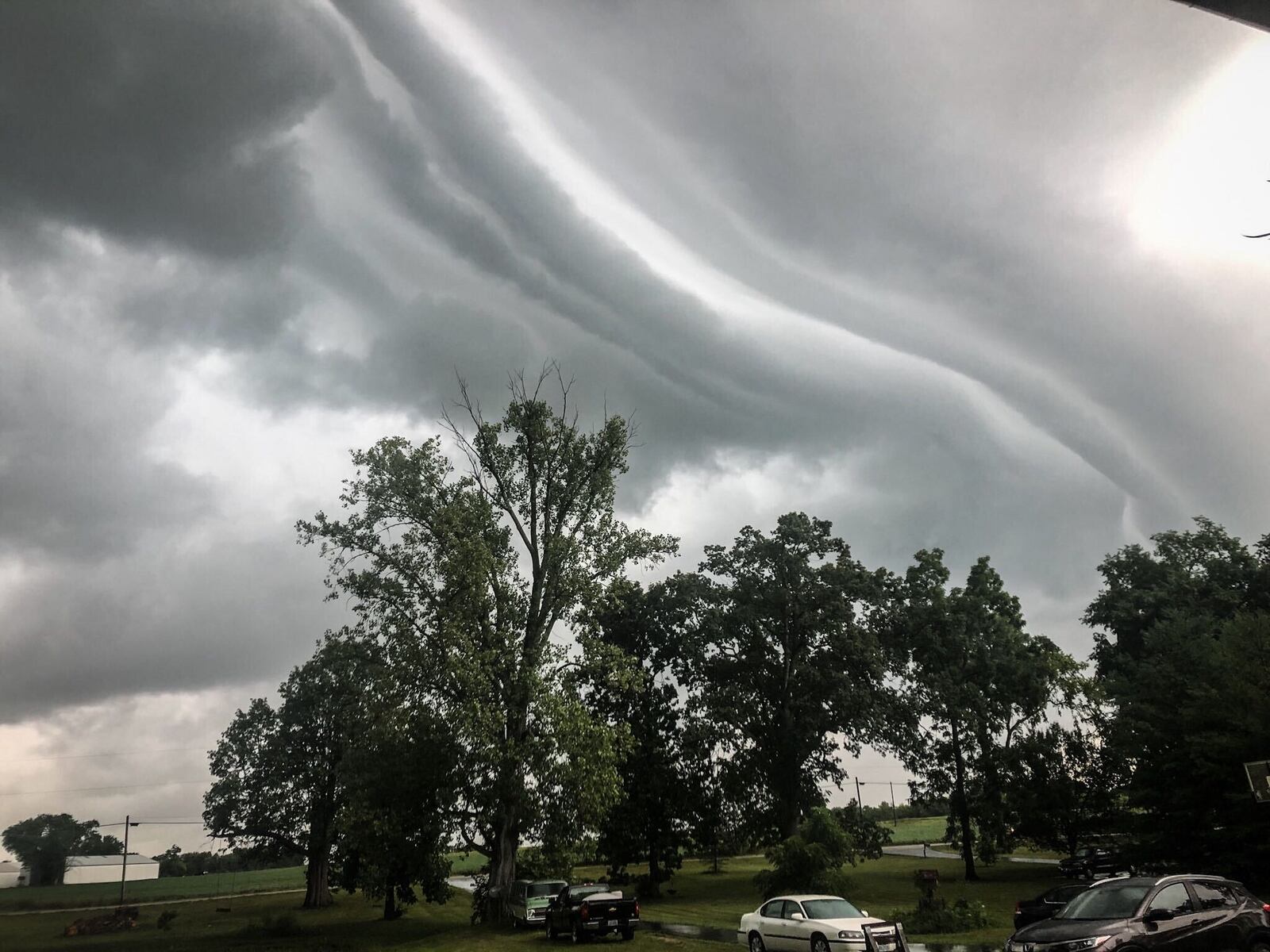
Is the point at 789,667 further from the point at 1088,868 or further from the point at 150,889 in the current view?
the point at 150,889

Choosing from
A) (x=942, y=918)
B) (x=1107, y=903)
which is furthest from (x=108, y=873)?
(x=1107, y=903)

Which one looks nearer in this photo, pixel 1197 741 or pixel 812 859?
pixel 1197 741

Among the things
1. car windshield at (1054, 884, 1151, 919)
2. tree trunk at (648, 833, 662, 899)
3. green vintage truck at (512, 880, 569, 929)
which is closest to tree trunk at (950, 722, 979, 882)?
tree trunk at (648, 833, 662, 899)

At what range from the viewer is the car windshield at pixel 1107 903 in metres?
13.1

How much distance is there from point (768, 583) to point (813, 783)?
11596 mm

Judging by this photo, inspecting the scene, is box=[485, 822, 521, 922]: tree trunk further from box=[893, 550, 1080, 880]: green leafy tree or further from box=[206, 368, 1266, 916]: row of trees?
box=[893, 550, 1080, 880]: green leafy tree

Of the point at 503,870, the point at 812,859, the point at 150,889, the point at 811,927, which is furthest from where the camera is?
the point at 150,889

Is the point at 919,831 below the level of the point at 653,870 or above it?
below

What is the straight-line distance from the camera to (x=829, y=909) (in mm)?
20141

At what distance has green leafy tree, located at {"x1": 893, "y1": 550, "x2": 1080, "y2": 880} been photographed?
45406 mm

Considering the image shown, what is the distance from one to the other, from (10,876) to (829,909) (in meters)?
21.7

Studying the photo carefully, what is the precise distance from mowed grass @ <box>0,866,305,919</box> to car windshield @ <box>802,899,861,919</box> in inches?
826

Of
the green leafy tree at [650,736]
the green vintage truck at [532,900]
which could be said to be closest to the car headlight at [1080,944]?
the green vintage truck at [532,900]

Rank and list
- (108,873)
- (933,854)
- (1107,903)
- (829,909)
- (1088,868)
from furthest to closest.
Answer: (933,854) < (108,873) < (1088,868) < (829,909) < (1107,903)
